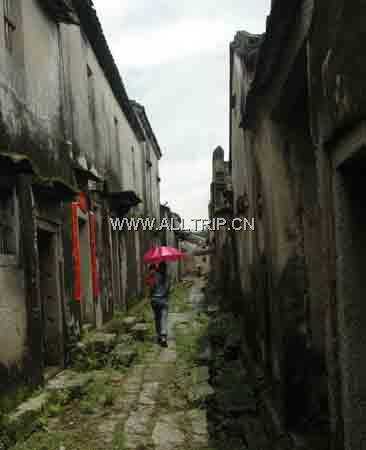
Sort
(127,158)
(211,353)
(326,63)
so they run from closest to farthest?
(326,63) → (211,353) → (127,158)

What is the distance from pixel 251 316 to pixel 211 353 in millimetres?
1174

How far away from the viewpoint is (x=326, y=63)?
9.96 feet

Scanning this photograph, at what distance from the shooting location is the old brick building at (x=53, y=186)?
643 cm

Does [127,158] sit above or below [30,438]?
above

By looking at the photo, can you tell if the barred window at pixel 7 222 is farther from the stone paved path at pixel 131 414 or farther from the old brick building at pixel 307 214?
the old brick building at pixel 307 214

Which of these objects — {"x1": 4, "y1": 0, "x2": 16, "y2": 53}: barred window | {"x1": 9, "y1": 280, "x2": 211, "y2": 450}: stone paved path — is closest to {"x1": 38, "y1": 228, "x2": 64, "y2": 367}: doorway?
{"x1": 9, "y1": 280, "x2": 211, "y2": 450}: stone paved path

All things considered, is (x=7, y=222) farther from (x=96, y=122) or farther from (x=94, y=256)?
(x=96, y=122)

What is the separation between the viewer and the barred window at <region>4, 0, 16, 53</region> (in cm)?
690

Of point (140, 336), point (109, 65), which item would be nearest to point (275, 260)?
point (140, 336)

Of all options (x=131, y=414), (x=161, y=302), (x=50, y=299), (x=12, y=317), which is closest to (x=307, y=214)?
(x=131, y=414)

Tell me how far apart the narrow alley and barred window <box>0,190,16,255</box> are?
1738mm

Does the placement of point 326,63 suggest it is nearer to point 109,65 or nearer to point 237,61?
point 237,61

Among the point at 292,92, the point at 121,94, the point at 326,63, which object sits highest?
the point at 121,94

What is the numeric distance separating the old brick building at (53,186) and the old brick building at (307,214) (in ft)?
9.07
